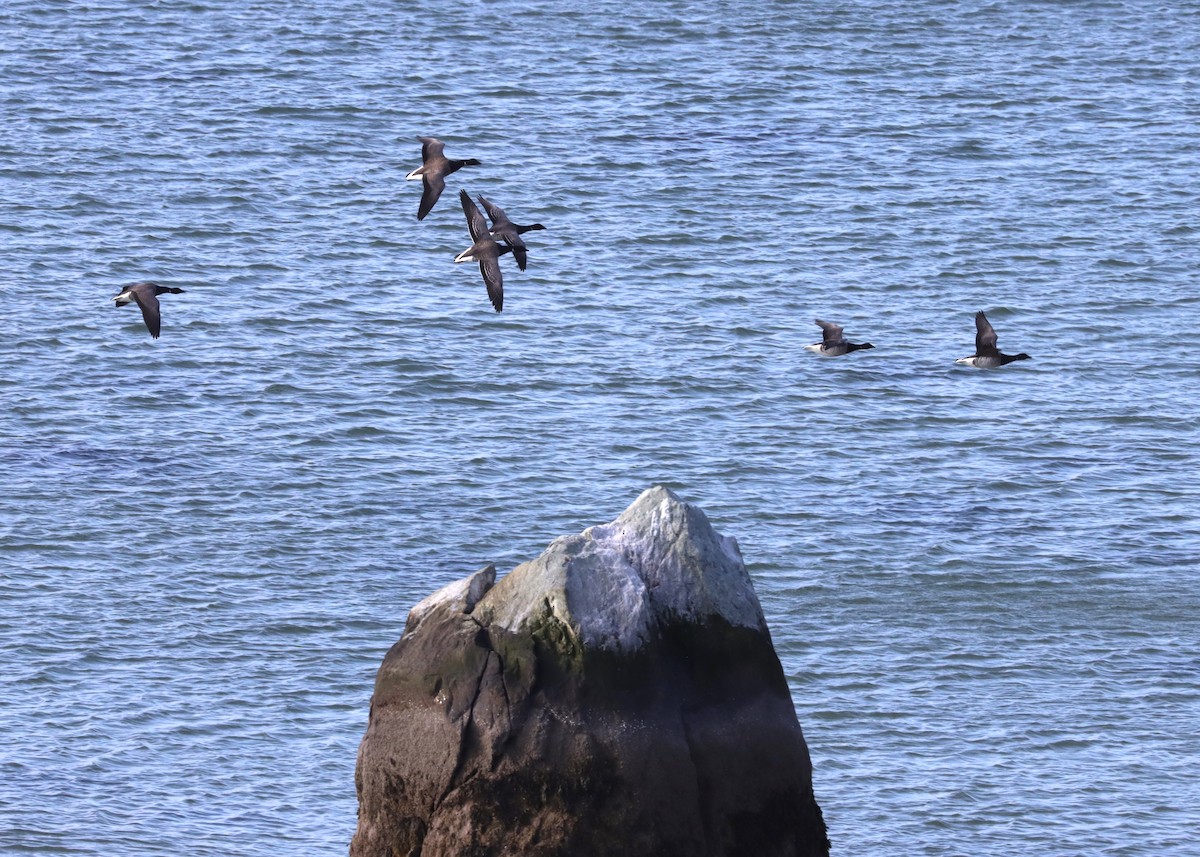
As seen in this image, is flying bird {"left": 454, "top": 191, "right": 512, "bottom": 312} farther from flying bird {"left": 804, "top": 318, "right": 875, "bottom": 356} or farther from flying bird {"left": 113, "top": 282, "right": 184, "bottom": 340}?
flying bird {"left": 804, "top": 318, "right": 875, "bottom": 356}

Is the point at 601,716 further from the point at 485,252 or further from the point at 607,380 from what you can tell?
the point at 607,380

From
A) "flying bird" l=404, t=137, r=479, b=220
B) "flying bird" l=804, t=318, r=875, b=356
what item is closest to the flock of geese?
"flying bird" l=404, t=137, r=479, b=220

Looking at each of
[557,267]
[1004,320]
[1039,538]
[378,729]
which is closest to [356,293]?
[557,267]

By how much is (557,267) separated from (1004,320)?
22.2 ft

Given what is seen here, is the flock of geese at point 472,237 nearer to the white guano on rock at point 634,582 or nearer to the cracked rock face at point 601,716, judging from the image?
the white guano on rock at point 634,582

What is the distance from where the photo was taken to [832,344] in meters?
26.2

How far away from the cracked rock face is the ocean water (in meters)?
2.51

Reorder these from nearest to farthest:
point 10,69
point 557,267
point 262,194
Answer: point 557,267 → point 262,194 → point 10,69

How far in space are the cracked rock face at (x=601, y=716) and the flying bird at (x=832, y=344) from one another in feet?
40.4

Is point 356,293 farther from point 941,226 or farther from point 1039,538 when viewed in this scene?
point 1039,538

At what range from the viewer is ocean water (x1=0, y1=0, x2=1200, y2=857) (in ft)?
58.3

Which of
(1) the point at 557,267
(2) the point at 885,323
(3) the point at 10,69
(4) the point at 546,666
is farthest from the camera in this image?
(3) the point at 10,69

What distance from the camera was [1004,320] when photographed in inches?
A: 1209

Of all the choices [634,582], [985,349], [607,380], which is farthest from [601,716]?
[607,380]
